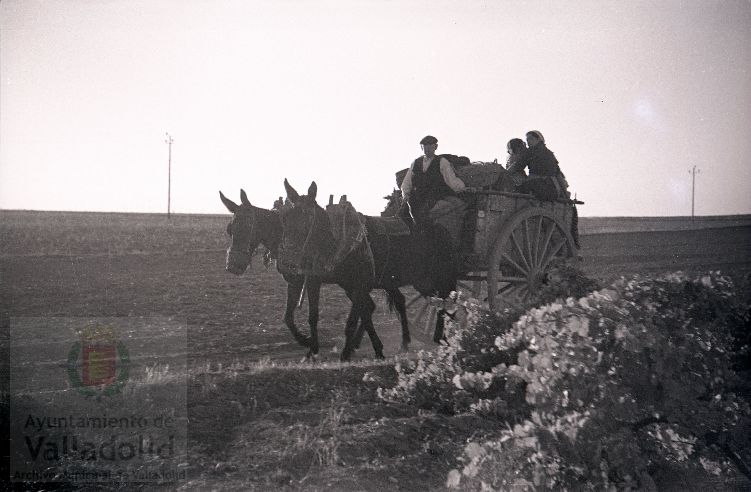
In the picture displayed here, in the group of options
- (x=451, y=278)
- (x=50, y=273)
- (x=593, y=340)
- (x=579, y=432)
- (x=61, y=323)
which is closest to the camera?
(x=579, y=432)

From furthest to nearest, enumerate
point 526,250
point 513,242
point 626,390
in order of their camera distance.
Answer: point 526,250 < point 513,242 < point 626,390

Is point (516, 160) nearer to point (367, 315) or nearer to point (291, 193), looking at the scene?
point (367, 315)

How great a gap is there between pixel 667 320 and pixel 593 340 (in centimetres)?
59

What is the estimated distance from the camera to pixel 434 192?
27.2 ft

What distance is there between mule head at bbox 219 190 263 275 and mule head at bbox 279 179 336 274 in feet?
1.26

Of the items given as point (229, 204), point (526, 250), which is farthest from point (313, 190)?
point (526, 250)

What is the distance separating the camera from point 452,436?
4.51m

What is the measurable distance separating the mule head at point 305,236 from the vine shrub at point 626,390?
3555 mm

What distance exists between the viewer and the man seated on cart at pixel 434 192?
814 centimetres

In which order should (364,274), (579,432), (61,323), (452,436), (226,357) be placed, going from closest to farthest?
(579,432), (452,436), (364,274), (226,357), (61,323)

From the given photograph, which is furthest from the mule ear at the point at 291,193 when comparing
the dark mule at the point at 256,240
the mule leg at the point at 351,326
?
the mule leg at the point at 351,326

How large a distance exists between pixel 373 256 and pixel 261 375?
2.27 meters

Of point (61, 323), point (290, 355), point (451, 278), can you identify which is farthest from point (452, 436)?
point (61, 323)

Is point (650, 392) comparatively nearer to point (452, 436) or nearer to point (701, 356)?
point (701, 356)
